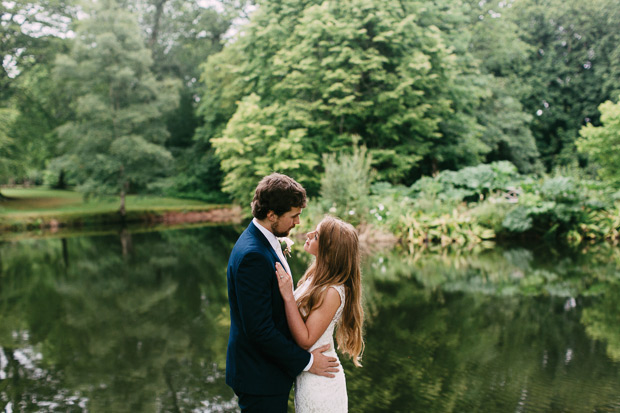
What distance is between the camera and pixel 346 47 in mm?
17266

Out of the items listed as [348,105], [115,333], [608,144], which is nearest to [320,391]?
[115,333]

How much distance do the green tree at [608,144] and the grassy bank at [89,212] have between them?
1525cm

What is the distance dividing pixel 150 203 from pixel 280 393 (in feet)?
92.3

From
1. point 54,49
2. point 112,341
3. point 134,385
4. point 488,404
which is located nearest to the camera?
point 488,404

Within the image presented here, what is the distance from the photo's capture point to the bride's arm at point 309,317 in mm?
2141

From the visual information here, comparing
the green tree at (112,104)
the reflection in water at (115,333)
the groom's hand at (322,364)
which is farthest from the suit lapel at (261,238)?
the green tree at (112,104)

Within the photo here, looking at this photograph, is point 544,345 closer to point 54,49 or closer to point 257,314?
point 257,314

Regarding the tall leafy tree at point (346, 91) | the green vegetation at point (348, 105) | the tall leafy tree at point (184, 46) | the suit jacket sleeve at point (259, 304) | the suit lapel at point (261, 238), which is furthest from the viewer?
the tall leafy tree at point (184, 46)

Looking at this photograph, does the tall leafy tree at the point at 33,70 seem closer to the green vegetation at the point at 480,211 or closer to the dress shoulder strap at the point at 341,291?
the green vegetation at the point at 480,211

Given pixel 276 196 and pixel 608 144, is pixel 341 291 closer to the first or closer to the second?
pixel 276 196

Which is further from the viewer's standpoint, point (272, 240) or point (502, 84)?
point (502, 84)

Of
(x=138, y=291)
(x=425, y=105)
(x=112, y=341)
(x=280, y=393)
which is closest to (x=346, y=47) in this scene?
(x=425, y=105)

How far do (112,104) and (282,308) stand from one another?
24.5m

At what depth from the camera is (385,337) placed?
564 cm
